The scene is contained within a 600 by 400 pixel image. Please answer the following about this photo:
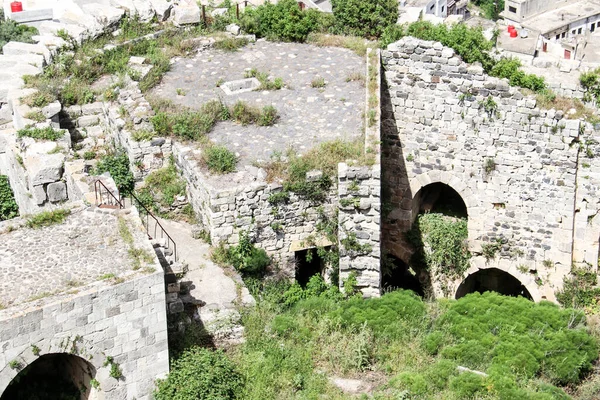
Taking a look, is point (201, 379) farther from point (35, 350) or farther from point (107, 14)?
point (107, 14)

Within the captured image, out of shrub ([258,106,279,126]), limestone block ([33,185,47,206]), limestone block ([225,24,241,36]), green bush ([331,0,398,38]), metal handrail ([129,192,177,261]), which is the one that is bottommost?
metal handrail ([129,192,177,261])

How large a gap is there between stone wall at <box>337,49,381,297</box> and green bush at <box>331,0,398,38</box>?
624cm

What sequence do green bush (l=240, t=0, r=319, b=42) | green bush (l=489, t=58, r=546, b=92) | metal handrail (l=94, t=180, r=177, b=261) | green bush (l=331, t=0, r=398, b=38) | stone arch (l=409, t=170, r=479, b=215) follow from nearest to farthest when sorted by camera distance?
metal handrail (l=94, t=180, r=177, b=261) < green bush (l=489, t=58, r=546, b=92) < stone arch (l=409, t=170, r=479, b=215) < green bush (l=331, t=0, r=398, b=38) < green bush (l=240, t=0, r=319, b=42)

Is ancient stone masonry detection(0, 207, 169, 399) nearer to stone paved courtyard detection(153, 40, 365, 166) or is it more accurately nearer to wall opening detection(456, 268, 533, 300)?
stone paved courtyard detection(153, 40, 365, 166)

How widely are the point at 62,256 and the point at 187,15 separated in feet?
36.9

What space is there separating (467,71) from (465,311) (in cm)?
523

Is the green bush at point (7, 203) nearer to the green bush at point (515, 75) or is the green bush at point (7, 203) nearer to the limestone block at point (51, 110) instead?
the limestone block at point (51, 110)

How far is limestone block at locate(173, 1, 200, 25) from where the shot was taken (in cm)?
2350

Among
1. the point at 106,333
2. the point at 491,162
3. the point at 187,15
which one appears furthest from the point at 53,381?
the point at 187,15

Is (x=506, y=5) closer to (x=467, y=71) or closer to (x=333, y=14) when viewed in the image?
(x=333, y=14)

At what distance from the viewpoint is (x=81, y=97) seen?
20.9 m

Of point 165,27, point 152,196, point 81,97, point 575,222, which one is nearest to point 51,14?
point 165,27

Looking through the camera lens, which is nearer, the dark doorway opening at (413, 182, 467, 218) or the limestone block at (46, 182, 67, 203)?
the limestone block at (46, 182, 67, 203)

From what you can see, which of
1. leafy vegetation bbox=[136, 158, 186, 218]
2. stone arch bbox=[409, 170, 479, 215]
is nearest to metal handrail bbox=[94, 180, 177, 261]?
leafy vegetation bbox=[136, 158, 186, 218]
